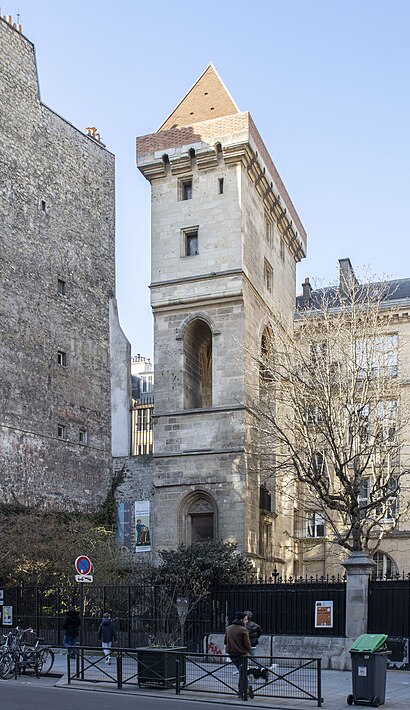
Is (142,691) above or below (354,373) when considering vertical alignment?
below

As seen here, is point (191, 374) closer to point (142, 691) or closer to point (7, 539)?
point (7, 539)

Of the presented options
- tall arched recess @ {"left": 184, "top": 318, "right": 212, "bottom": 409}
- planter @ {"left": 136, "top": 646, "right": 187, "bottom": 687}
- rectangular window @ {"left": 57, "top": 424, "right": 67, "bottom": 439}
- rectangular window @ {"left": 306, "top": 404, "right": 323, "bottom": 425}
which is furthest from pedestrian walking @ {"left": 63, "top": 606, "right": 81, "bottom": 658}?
rectangular window @ {"left": 57, "top": 424, "right": 67, "bottom": 439}

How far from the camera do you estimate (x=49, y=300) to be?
33438mm

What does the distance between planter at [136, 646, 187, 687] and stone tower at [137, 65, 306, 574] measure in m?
10.4

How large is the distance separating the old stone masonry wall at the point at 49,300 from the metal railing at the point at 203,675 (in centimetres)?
1468

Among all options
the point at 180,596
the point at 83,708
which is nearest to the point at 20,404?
the point at 180,596

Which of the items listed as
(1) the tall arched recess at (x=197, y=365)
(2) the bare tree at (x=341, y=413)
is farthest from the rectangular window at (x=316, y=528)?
(2) the bare tree at (x=341, y=413)

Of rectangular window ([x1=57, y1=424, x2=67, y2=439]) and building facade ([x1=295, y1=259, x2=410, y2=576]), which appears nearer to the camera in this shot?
building facade ([x1=295, y1=259, x2=410, y2=576])

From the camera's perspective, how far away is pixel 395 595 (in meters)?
17.9

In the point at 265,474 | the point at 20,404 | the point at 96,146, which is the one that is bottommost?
the point at 265,474

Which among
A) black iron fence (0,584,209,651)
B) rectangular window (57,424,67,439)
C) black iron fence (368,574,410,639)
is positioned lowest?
black iron fence (0,584,209,651)

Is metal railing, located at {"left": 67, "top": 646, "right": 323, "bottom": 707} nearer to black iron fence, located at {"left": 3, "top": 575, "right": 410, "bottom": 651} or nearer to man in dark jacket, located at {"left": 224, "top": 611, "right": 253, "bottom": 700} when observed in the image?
man in dark jacket, located at {"left": 224, "top": 611, "right": 253, "bottom": 700}

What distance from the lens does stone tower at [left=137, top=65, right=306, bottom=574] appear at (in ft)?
86.8

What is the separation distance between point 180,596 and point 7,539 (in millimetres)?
7954
